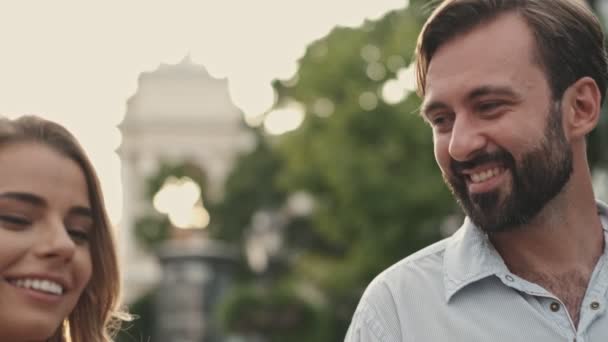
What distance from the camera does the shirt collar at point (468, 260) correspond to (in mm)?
2674

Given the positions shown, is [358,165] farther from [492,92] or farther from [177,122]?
[177,122]

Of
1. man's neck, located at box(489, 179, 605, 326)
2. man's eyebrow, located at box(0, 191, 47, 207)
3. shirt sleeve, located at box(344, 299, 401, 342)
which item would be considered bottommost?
shirt sleeve, located at box(344, 299, 401, 342)

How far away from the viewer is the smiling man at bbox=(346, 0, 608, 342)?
2.62 m

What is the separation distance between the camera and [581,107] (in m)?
2.81

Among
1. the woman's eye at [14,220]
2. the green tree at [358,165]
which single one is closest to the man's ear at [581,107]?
the woman's eye at [14,220]

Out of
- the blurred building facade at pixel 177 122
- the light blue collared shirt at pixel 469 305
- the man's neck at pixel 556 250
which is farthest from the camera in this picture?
the blurred building facade at pixel 177 122

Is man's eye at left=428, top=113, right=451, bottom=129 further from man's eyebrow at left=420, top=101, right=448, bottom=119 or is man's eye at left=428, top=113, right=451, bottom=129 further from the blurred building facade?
the blurred building facade

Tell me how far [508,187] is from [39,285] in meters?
1.13

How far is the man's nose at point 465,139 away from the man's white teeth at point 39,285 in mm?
1001

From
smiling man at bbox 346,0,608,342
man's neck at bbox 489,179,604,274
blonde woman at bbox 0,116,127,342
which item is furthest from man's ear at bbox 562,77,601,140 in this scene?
blonde woman at bbox 0,116,127,342

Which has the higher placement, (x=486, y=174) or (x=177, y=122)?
(x=177, y=122)

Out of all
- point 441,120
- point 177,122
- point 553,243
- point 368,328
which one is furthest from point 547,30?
point 177,122

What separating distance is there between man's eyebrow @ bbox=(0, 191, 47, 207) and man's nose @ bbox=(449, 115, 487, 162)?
992 millimetres

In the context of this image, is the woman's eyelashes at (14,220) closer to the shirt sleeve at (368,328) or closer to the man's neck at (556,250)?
the shirt sleeve at (368,328)
